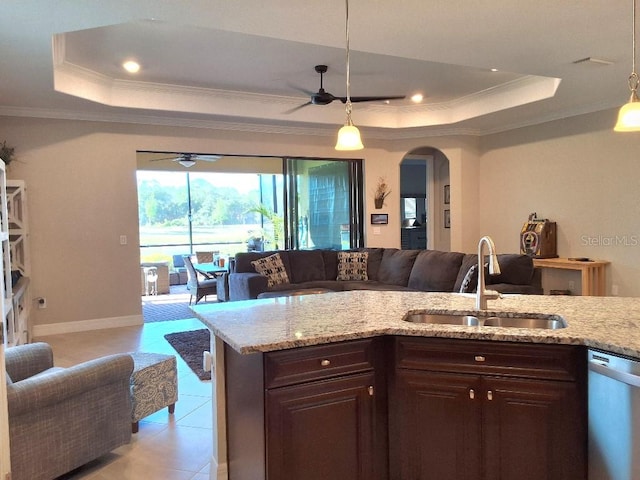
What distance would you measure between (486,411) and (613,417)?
457 millimetres

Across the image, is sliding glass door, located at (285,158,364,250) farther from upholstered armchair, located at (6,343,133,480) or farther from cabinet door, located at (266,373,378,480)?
cabinet door, located at (266,373,378,480)

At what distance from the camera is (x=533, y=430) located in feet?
6.39

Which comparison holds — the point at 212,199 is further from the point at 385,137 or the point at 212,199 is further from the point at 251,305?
the point at 251,305

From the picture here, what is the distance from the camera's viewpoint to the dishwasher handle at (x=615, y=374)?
5.42 feet

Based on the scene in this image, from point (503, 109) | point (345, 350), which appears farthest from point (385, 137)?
point (345, 350)

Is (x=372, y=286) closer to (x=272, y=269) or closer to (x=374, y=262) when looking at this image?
(x=374, y=262)

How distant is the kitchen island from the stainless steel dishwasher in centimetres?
5

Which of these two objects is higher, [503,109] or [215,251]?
[503,109]

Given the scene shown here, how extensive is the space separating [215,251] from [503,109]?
22.5 feet

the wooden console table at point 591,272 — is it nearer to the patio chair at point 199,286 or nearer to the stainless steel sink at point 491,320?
the stainless steel sink at point 491,320

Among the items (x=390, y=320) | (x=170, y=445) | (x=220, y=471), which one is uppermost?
(x=390, y=320)

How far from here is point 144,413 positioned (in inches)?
121

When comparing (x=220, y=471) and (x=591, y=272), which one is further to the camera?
(x=591, y=272)

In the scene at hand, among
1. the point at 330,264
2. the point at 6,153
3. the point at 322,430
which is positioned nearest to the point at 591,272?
the point at 330,264
